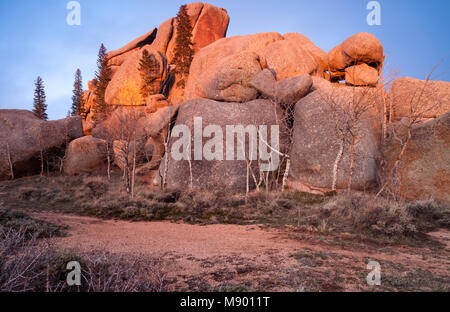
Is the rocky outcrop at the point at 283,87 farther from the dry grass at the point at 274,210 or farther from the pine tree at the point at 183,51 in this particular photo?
the pine tree at the point at 183,51

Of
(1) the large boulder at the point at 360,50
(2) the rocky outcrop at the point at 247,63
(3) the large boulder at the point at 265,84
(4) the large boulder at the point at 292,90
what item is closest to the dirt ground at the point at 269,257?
(4) the large boulder at the point at 292,90

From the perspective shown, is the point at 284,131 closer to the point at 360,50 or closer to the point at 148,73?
the point at 360,50

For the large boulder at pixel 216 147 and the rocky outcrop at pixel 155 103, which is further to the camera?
the rocky outcrop at pixel 155 103

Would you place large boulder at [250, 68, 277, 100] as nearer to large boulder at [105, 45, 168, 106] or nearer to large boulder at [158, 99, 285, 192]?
large boulder at [158, 99, 285, 192]

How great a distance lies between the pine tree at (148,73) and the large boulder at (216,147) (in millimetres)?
13084

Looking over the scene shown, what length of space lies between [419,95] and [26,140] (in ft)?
97.9

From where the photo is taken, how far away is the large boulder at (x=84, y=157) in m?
22.5

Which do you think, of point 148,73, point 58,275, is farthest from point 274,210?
point 148,73

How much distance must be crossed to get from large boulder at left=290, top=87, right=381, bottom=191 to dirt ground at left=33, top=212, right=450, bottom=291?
6.88 meters

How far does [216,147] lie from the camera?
642 inches

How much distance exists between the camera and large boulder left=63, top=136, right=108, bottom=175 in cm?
2250

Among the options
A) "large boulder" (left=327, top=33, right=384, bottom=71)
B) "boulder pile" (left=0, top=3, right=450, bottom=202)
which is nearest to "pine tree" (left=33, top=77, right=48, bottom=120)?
"boulder pile" (left=0, top=3, right=450, bottom=202)
